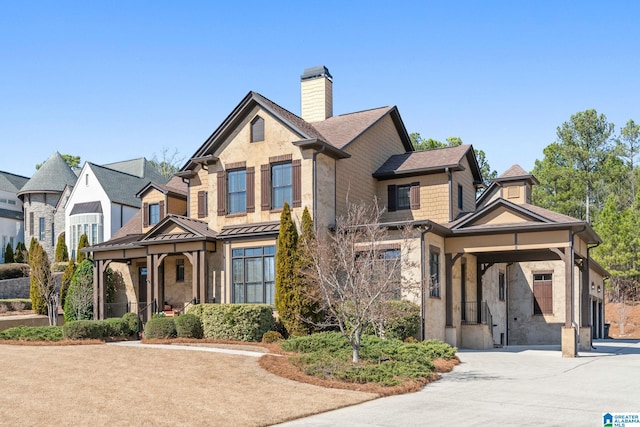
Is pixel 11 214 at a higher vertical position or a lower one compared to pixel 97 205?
lower

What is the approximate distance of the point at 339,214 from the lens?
27672 mm

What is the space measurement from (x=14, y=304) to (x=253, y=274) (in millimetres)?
21043

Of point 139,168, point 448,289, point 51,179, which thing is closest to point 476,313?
point 448,289

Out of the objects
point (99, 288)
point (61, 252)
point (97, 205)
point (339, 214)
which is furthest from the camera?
point (61, 252)


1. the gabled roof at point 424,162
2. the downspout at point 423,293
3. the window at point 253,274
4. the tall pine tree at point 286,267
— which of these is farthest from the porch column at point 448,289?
the window at point 253,274

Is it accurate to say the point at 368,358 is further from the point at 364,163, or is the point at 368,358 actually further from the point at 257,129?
the point at 364,163

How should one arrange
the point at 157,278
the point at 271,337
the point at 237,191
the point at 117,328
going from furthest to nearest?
1. the point at 157,278
2. the point at 237,191
3. the point at 117,328
4. the point at 271,337

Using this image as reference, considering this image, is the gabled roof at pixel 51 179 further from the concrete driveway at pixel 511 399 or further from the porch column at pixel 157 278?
the concrete driveway at pixel 511 399

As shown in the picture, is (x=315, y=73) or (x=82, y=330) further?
(x=315, y=73)

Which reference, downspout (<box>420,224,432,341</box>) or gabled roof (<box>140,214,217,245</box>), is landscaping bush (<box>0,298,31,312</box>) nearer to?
gabled roof (<box>140,214,217,245</box>)

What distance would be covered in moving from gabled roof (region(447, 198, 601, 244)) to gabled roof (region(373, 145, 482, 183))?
2.87m

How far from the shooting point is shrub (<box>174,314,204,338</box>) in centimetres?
2495

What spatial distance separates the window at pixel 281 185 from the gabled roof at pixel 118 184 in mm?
22104

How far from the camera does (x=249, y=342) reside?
24125 mm
